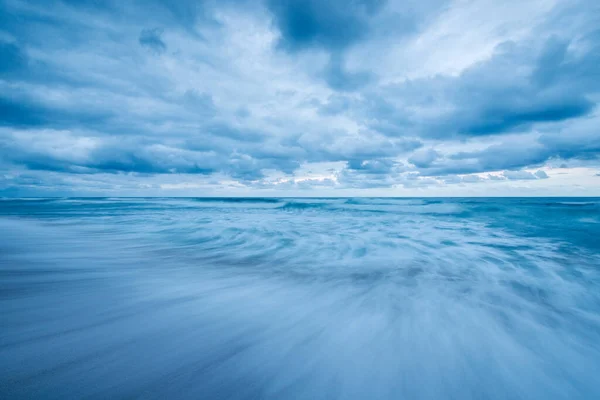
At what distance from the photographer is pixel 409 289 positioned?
4164 mm

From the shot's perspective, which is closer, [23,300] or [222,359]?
[222,359]

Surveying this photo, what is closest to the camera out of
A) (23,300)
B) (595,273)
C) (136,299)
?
(23,300)

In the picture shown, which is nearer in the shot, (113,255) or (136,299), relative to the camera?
(136,299)

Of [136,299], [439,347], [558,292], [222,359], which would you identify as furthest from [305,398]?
[558,292]

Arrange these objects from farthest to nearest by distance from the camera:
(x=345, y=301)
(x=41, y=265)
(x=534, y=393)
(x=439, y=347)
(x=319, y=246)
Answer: (x=319, y=246) → (x=41, y=265) → (x=345, y=301) → (x=439, y=347) → (x=534, y=393)

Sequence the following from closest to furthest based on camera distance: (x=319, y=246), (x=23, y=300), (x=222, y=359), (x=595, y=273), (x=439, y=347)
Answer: (x=222, y=359)
(x=439, y=347)
(x=23, y=300)
(x=595, y=273)
(x=319, y=246)

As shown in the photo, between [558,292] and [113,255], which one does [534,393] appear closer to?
[558,292]

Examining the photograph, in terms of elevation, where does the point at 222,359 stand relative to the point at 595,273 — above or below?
above

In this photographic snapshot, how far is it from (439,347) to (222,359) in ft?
6.77

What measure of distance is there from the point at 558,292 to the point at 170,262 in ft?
22.8

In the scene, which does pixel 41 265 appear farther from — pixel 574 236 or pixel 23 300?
pixel 574 236

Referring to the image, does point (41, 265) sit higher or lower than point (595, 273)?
higher

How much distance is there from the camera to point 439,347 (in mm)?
2602

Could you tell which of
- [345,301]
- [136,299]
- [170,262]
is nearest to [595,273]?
[345,301]
